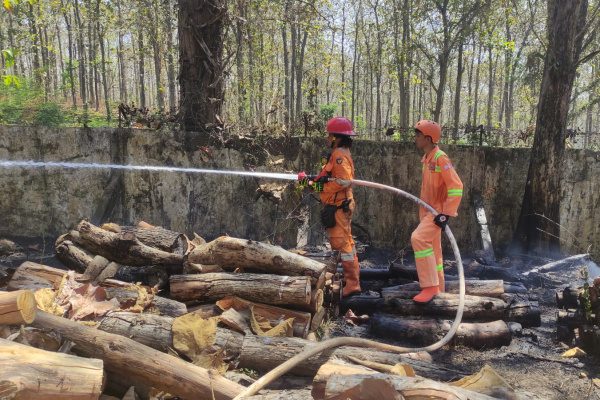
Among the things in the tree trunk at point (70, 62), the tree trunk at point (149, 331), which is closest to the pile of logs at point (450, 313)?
the tree trunk at point (149, 331)

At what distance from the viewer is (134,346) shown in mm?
3236

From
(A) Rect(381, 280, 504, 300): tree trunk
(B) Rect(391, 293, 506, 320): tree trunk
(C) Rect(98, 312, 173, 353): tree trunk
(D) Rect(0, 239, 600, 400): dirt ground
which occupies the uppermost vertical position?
(C) Rect(98, 312, 173, 353): tree trunk

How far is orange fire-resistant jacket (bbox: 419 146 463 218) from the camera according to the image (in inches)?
206

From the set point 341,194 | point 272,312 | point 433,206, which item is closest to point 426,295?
point 433,206

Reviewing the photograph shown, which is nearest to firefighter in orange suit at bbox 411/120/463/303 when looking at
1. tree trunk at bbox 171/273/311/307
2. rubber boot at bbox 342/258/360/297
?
rubber boot at bbox 342/258/360/297

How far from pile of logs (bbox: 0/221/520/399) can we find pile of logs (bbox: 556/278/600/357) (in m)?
0.41

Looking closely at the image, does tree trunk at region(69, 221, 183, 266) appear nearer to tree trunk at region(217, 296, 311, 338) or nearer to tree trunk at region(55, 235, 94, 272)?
tree trunk at region(55, 235, 94, 272)

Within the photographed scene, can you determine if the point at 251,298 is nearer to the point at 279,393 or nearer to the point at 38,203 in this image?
the point at 279,393

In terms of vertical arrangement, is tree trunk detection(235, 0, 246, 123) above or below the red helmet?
above

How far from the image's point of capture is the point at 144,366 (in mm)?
3145

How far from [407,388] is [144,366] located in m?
1.75

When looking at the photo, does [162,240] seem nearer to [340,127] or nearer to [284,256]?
[284,256]

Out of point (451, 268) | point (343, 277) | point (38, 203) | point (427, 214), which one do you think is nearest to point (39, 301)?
point (343, 277)

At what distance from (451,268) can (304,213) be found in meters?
2.72
